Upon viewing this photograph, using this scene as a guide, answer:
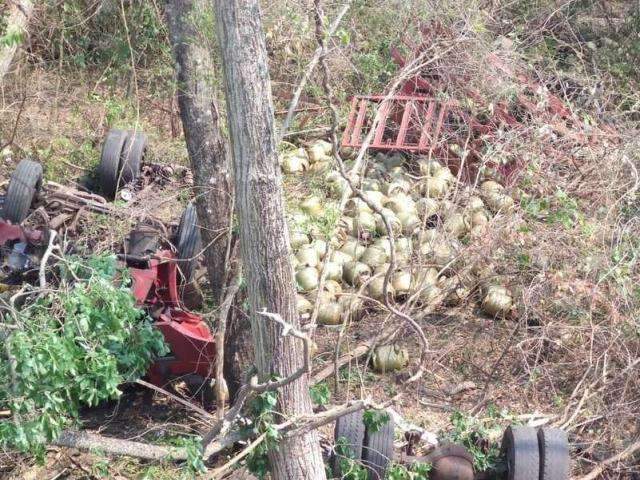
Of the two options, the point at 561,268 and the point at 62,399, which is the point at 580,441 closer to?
the point at 561,268

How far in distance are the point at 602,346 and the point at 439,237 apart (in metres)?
1.54

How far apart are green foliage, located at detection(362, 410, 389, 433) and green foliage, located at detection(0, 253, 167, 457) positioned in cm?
133

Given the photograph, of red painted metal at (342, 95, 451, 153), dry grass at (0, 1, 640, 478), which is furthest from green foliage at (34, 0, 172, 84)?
red painted metal at (342, 95, 451, 153)

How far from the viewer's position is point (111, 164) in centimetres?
853

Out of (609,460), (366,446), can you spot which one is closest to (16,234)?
(366,446)

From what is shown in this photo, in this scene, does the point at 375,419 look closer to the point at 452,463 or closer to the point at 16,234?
the point at 452,463

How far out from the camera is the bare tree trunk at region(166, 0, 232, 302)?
19.6 feet

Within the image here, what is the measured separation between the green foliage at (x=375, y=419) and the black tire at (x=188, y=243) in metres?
1.95

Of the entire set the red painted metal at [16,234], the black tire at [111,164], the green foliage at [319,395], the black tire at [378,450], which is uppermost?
the black tire at [111,164]

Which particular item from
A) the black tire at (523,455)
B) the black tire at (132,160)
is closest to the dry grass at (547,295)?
the black tire at (132,160)

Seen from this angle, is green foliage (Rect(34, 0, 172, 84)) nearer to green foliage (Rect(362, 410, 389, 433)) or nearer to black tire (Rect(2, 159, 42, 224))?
black tire (Rect(2, 159, 42, 224))

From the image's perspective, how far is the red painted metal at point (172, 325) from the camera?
621 cm

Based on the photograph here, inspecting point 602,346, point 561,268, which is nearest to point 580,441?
point 602,346

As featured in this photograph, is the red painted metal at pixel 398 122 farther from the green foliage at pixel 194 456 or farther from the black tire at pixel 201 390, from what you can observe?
the green foliage at pixel 194 456
